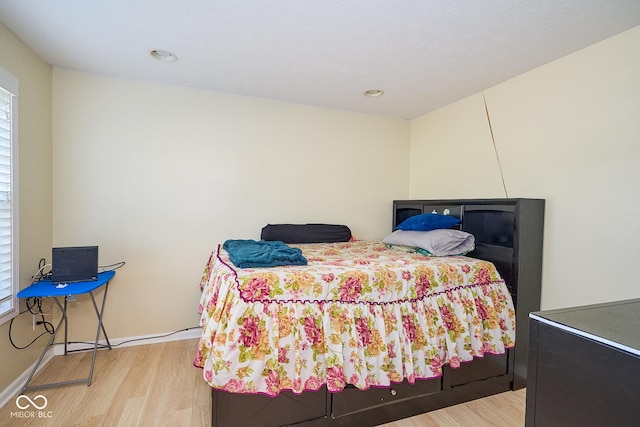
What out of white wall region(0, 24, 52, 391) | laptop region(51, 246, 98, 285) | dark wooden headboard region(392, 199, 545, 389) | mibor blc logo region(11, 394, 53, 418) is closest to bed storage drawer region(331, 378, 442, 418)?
dark wooden headboard region(392, 199, 545, 389)

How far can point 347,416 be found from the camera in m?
1.61

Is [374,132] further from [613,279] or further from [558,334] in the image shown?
[558,334]

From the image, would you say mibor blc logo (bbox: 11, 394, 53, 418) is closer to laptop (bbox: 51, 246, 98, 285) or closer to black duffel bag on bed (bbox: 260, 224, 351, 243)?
laptop (bbox: 51, 246, 98, 285)

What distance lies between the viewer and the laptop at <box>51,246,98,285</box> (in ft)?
6.66

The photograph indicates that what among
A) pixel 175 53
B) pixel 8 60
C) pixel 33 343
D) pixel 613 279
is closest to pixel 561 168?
pixel 613 279

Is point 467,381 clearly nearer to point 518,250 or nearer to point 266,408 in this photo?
point 518,250

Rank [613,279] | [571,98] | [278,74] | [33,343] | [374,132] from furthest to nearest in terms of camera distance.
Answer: [374,132] → [278,74] → [33,343] → [571,98] → [613,279]

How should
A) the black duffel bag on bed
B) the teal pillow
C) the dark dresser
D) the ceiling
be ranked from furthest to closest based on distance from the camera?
the black duffel bag on bed
the teal pillow
the ceiling
the dark dresser

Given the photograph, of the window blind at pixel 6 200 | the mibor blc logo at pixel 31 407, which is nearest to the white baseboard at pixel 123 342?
the mibor blc logo at pixel 31 407

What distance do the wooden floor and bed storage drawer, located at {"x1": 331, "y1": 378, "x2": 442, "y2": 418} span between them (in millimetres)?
133

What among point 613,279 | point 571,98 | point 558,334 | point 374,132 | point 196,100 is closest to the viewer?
point 558,334

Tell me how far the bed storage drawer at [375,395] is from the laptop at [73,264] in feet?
6.07

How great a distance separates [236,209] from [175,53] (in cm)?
133

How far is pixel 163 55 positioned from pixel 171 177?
97 cm
